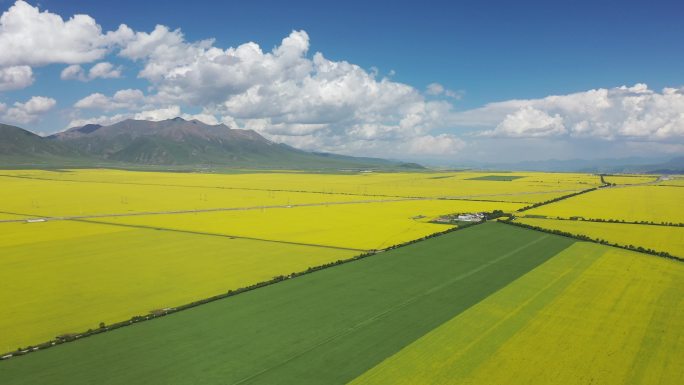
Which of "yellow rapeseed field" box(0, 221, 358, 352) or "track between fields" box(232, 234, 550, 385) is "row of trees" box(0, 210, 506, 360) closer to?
"yellow rapeseed field" box(0, 221, 358, 352)

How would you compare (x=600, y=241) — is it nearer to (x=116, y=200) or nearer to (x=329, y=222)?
(x=329, y=222)

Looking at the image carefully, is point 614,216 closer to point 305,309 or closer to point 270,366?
point 305,309

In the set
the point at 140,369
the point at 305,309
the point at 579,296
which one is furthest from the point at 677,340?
the point at 140,369

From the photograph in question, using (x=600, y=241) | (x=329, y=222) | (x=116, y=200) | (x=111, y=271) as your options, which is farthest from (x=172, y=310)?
(x=116, y=200)

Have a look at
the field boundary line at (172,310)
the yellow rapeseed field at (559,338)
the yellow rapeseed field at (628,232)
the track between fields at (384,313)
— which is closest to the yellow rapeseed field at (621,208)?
the yellow rapeseed field at (628,232)

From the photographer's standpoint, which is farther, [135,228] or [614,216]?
[614,216]

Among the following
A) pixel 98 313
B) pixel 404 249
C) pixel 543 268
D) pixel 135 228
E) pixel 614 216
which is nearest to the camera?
pixel 98 313

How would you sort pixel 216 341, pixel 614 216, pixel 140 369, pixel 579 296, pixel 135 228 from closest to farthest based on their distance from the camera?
pixel 140 369 → pixel 216 341 → pixel 579 296 → pixel 135 228 → pixel 614 216
